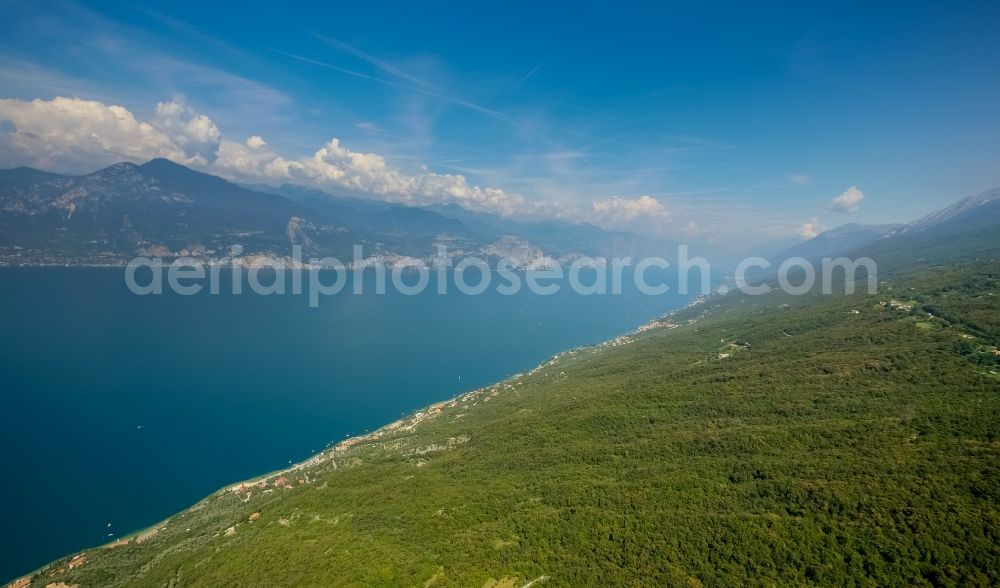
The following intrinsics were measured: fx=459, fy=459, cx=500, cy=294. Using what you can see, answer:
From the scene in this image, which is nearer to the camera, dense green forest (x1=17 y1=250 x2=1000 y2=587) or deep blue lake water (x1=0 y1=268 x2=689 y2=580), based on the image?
dense green forest (x1=17 y1=250 x2=1000 y2=587)

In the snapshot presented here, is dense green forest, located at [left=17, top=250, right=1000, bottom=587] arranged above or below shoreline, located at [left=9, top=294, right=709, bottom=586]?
above

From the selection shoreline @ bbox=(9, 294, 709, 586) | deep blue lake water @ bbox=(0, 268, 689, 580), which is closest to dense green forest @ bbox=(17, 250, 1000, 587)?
shoreline @ bbox=(9, 294, 709, 586)

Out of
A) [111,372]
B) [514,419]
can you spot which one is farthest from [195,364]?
[514,419]

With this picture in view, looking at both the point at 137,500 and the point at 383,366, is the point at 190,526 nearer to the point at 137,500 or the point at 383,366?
the point at 137,500

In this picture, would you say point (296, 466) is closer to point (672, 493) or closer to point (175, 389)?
point (175, 389)

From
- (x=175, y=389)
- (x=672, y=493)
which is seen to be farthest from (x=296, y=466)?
(x=672, y=493)

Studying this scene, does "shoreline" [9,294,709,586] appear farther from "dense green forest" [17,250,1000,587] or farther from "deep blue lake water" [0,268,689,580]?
"deep blue lake water" [0,268,689,580]
